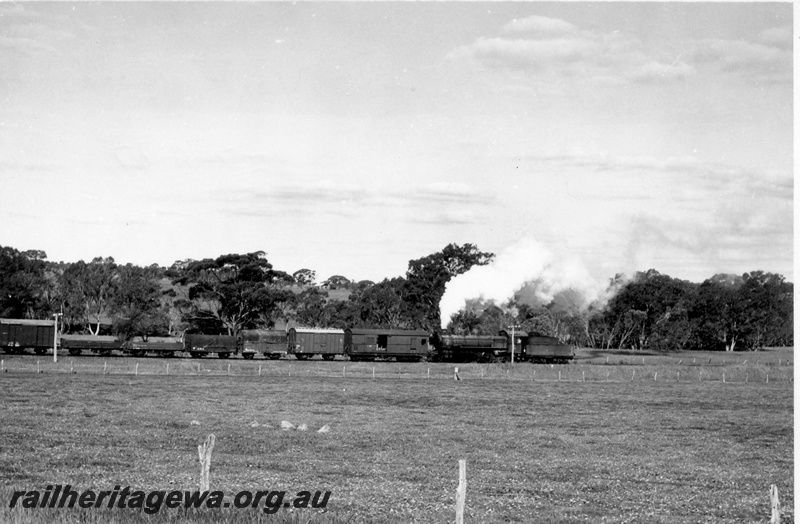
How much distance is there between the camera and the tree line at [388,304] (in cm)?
10844

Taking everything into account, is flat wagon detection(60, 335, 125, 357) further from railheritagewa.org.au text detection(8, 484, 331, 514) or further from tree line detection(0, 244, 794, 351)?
railheritagewa.org.au text detection(8, 484, 331, 514)

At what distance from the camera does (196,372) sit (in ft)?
202

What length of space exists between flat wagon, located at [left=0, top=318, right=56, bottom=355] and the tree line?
12.7 m

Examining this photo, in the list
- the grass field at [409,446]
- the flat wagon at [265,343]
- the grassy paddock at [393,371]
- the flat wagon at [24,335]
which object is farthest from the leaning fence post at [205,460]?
the flat wagon at [265,343]

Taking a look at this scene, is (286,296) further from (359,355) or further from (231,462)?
(231,462)

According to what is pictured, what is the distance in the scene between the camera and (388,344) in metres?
79.1

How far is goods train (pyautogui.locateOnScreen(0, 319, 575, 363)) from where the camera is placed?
79.2m

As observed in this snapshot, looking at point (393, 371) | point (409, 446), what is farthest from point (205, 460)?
point (393, 371)

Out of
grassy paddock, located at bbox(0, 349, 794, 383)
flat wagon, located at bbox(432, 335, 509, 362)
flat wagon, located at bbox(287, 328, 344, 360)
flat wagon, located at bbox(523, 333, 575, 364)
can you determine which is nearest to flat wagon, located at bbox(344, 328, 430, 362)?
flat wagon, located at bbox(432, 335, 509, 362)

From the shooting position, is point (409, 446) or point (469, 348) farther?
point (469, 348)

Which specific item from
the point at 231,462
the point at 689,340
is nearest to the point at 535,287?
the point at 689,340

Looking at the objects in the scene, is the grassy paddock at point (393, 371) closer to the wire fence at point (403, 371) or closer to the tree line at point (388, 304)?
the wire fence at point (403, 371)

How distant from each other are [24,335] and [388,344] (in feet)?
110

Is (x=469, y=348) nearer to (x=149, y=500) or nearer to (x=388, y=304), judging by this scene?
(x=388, y=304)
